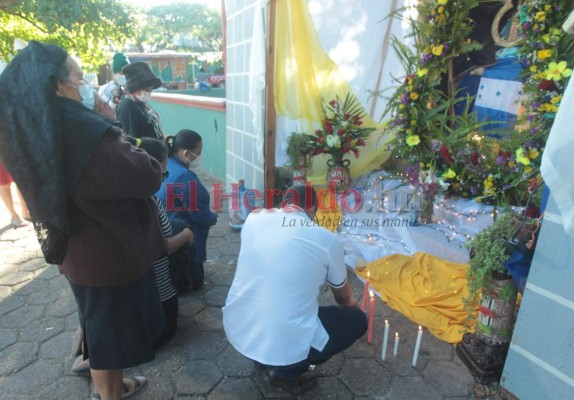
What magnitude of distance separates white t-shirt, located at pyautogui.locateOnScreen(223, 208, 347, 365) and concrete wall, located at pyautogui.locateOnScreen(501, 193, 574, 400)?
101 cm

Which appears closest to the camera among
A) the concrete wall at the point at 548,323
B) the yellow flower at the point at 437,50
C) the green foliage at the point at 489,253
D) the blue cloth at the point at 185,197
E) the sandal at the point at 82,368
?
the concrete wall at the point at 548,323

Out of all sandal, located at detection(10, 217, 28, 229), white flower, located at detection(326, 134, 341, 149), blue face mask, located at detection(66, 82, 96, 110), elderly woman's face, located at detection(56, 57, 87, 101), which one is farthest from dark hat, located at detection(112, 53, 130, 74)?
elderly woman's face, located at detection(56, 57, 87, 101)

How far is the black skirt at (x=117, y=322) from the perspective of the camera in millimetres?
1691

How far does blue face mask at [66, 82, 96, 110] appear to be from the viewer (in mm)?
1634

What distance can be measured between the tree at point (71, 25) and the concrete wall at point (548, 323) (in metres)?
8.39

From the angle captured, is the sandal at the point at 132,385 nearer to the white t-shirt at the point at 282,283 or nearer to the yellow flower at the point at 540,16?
the white t-shirt at the point at 282,283

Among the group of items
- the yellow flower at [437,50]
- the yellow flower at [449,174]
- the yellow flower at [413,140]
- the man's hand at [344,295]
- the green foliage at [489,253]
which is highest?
the yellow flower at [437,50]

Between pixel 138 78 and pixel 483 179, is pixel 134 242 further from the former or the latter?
pixel 483 179

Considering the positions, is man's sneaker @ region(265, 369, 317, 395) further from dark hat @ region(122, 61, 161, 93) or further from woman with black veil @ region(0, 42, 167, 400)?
dark hat @ region(122, 61, 161, 93)

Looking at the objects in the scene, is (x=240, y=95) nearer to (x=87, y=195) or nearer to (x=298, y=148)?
(x=298, y=148)

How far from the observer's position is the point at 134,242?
1.68 m

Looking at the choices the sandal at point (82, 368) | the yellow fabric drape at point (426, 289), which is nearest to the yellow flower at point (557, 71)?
the yellow fabric drape at point (426, 289)

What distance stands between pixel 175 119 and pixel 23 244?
178 inches

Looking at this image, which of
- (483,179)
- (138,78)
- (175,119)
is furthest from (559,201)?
(175,119)
